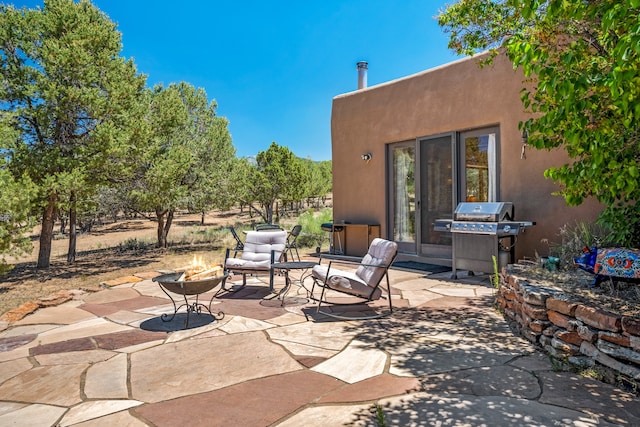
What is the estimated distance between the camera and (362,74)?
9.58m

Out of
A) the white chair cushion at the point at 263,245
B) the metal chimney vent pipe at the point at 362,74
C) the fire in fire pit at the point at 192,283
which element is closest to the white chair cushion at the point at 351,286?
the fire in fire pit at the point at 192,283

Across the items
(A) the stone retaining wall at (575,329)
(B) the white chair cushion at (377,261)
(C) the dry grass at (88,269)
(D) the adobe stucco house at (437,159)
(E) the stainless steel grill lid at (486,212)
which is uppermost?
(D) the adobe stucco house at (437,159)

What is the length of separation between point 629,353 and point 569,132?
1.51 meters

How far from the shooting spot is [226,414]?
2.36 metres

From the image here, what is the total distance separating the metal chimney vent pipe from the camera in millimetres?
9555

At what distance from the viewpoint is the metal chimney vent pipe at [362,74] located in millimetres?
9555

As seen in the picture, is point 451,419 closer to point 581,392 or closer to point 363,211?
point 581,392

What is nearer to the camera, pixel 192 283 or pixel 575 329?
pixel 575 329

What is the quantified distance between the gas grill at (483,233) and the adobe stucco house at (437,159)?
1.98 feet

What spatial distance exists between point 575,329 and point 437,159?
5.02 m

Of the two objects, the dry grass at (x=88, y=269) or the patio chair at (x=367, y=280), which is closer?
the patio chair at (x=367, y=280)

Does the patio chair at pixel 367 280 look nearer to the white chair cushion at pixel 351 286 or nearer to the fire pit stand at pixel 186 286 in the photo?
the white chair cushion at pixel 351 286

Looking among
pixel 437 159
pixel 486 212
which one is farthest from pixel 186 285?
pixel 437 159

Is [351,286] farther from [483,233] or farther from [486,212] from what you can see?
[486,212]
